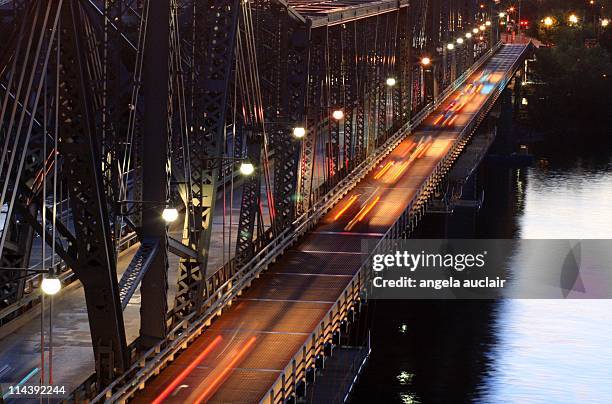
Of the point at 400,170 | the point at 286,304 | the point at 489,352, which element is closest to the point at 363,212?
the point at 489,352

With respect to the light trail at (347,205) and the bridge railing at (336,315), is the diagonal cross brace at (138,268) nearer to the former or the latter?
the bridge railing at (336,315)

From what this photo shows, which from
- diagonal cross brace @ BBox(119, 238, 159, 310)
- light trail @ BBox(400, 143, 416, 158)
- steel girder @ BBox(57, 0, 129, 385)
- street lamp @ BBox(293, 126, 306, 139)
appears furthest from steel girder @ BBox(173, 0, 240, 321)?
light trail @ BBox(400, 143, 416, 158)

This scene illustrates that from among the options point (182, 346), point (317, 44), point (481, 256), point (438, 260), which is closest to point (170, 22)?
point (182, 346)

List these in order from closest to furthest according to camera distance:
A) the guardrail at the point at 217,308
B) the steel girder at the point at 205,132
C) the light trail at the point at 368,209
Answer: the guardrail at the point at 217,308 < the steel girder at the point at 205,132 < the light trail at the point at 368,209

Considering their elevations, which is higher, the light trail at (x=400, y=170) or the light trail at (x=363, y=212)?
the light trail at (x=400, y=170)

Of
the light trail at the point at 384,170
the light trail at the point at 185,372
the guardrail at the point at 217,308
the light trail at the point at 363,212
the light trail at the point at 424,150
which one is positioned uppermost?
the light trail at the point at 424,150

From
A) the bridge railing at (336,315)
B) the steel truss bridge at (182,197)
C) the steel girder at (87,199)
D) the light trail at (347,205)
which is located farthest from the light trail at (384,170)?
the steel girder at (87,199)

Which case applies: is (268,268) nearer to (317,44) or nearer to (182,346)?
(182,346)
